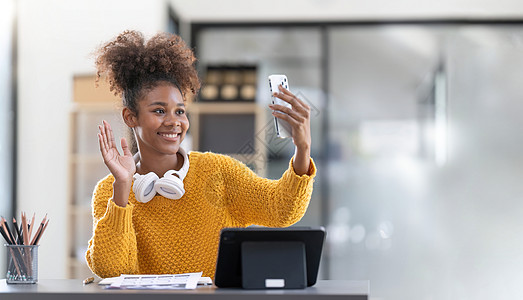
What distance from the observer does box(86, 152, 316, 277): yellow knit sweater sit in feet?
6.70

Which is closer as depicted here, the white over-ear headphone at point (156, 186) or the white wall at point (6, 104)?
the white over-ear headphone at point (156, 186)

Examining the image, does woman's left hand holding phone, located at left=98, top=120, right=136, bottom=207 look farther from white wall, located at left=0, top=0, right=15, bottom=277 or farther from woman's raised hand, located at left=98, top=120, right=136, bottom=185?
white wall, located at left=0, top=0, right=15, bottom=277

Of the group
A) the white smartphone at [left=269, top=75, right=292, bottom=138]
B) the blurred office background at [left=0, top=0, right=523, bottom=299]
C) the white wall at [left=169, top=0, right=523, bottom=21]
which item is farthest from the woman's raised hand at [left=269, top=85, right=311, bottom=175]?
the white wall at [left=169, top=0, right=523, bottom=21]

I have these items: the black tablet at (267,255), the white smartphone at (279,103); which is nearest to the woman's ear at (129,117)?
the white smartphone at (279,103)

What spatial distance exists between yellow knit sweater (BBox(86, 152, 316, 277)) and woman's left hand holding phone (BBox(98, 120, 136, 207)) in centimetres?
10

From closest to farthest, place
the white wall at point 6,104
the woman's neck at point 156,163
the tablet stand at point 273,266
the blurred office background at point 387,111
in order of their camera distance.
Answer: the tablet stand at point 273,266, the woman's neck at point 156,163, the white wall at point 6,104, the blurred office background at point 387,111

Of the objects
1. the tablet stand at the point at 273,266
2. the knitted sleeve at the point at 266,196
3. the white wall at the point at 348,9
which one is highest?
the white wall at the point at 348,9

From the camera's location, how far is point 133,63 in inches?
88.4

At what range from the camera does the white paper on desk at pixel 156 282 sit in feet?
5.63

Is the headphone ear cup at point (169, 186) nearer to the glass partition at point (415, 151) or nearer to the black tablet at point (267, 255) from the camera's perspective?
the black tablet at point (267, 255)

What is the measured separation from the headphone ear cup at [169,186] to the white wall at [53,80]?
3.01 m

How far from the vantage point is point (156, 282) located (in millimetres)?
1768

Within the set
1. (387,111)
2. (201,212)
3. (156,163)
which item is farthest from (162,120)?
(387,111)

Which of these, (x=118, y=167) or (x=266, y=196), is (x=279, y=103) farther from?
(x=118, y=167)
